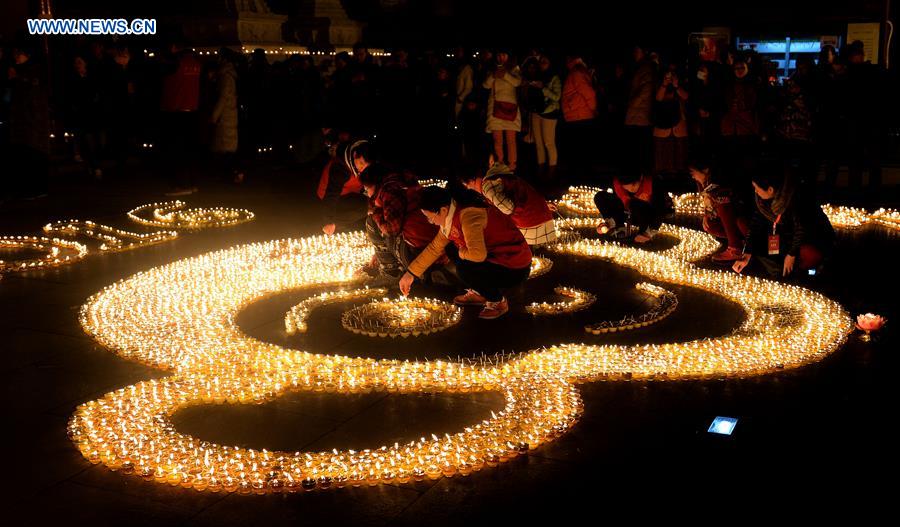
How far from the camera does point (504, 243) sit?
634 cm

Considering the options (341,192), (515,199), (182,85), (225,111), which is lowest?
(341,192)

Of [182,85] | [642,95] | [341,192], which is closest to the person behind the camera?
[341,192]

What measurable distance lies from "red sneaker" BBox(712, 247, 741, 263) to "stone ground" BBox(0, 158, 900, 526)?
0.96 m

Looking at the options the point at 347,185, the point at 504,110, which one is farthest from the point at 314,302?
the point at 504,110

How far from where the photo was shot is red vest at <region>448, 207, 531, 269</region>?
6.29 metres

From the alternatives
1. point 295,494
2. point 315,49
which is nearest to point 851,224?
point 295,494

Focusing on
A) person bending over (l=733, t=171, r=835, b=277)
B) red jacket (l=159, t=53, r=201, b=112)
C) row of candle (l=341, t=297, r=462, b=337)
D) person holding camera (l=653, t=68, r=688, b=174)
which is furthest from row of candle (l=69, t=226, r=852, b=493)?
person holding camera (l=653, t=68, r=688, b=174)

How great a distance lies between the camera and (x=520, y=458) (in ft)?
14.0

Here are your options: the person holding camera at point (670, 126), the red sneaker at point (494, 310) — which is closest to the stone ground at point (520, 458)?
the red sneaker at point (494, 310)

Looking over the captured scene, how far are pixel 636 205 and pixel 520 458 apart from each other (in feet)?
15.7

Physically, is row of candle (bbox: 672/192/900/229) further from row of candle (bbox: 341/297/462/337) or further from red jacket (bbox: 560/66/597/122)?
row of candle (bbox: 341/297/462/337)

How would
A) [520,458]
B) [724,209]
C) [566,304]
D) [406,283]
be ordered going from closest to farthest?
[520,458], [406,283], [566,304], [724,209]

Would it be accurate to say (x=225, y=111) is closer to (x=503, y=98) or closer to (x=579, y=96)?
(x=503, y=98)

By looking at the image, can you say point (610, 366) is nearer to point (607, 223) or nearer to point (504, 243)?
point (504, 243)
